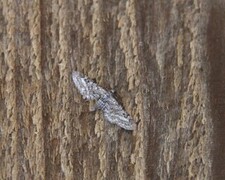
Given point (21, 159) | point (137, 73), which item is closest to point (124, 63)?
point (137, 73)

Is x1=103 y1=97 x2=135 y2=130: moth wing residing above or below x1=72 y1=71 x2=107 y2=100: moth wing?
below

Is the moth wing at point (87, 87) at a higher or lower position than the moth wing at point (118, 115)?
higher
